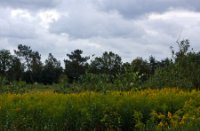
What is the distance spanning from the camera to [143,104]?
1106 cm

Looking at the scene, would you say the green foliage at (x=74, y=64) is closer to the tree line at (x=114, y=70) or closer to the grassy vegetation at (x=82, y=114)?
the tree line at (x=114, y=70)

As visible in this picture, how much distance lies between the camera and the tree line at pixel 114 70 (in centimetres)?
2239

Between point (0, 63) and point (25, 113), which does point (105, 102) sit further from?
point (0, 63)

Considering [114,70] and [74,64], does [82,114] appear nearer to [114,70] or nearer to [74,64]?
[114,70]

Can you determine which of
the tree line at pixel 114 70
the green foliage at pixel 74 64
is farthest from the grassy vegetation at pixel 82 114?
the green foliage at pixel 74 64

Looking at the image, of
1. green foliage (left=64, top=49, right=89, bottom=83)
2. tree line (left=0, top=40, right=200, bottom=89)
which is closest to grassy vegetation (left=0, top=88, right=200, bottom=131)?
tree line (left=0, top=40, right=200, bottom=89)

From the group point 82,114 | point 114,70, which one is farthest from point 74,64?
point 82,114

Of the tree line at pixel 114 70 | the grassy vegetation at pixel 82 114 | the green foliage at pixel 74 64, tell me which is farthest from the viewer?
the green foliage at pixel 74 64

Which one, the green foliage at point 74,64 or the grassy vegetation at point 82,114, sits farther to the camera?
the green foliage at point 74,64

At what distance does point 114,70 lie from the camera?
4647cm

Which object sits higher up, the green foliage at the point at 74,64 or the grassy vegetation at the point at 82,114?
the green foliage at the point at 74,64

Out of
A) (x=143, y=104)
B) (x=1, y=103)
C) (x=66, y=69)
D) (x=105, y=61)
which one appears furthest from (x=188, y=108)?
(x=66, y=69)

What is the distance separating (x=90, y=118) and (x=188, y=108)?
206cm

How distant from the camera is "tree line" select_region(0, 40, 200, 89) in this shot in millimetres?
22391
